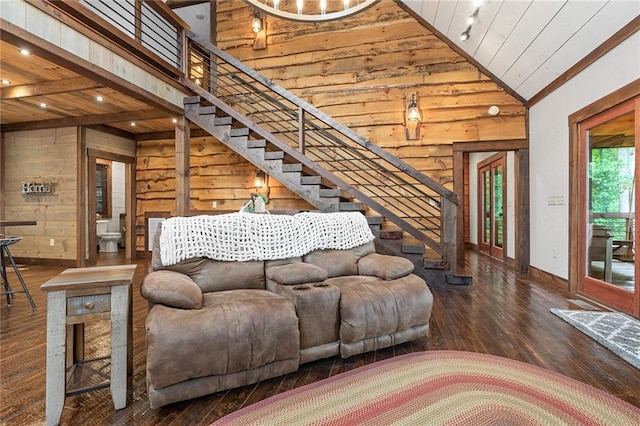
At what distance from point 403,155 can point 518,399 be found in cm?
404

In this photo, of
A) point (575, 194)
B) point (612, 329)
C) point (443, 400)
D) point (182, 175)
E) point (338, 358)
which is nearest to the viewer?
point (443, 400)

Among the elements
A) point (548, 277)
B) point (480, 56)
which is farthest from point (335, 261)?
point (480, 56)

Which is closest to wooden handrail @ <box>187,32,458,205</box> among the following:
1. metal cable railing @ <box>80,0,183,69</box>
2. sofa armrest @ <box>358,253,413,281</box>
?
metal cable railing @ <box>80,0,183,69</box>

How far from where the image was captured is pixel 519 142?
15.5ft

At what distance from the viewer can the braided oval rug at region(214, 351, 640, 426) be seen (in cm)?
139

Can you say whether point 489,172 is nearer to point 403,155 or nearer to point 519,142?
point 519,142

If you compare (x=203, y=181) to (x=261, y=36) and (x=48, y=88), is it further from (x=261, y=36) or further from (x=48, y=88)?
(x=261, y=36)

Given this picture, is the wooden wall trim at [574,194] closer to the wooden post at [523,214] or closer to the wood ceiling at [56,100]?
the wooden post at [523,214]

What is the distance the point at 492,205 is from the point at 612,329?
461cm

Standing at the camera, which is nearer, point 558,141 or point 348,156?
point 558,141

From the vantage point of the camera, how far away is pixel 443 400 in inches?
Answer: 59.6

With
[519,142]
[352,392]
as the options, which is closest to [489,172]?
[519,142]

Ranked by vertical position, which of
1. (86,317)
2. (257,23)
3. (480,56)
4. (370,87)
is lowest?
(86,317)

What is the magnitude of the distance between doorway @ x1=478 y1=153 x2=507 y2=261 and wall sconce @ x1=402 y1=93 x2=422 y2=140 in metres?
2.10
